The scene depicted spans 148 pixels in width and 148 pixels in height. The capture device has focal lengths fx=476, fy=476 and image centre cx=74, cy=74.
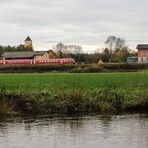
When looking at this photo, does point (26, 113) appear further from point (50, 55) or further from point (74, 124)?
point (50, 55)

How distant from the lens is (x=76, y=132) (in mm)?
18875

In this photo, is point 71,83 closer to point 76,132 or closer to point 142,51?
point 76,132

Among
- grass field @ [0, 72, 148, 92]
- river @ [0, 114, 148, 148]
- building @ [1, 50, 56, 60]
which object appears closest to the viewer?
river @ [0, 114, 148, 148]

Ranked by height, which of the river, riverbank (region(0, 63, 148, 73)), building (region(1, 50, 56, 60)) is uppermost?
building (region(1, 50, 56, 60))

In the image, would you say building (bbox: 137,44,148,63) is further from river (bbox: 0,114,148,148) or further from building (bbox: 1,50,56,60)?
river (bbox: 0,114,148,148)

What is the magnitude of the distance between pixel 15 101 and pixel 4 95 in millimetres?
731

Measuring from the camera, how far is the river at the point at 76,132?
16016mm

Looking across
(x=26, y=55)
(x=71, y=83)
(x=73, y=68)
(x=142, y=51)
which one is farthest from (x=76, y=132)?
(x=142, y=51)

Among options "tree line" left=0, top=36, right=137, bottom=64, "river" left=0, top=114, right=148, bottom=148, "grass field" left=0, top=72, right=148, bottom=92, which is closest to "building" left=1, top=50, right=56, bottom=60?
"tree line" left=0, top=36, right=137, bottom=64

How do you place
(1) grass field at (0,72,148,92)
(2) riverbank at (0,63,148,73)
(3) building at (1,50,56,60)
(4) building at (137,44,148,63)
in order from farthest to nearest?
(4) building at (137,44,148,63) → (3) building at (1,50,56,60) → (2) riverbank at (0,63,148,73) → (1) grass field at (0,72,148,92)

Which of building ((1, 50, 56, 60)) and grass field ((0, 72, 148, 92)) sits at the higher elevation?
building ((1, 50, 56, 60))

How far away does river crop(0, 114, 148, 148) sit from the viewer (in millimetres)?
16016

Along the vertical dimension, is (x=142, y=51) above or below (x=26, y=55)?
above

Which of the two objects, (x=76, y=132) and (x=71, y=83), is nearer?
(x=76, y=132)
